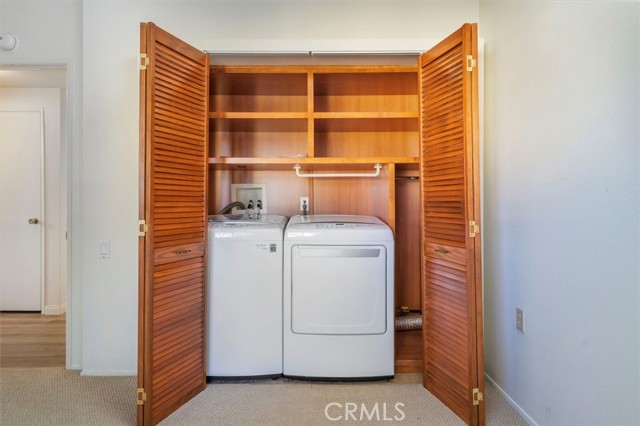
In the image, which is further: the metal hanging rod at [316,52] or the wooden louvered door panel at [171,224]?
the metal hanging rod at [316,52]

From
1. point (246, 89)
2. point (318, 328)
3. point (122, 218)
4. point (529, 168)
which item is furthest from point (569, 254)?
point (122, 218)

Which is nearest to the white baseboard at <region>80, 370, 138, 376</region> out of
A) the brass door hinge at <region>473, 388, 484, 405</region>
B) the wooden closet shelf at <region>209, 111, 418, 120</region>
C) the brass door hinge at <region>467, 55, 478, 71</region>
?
the wooden closet shelf at <region>209, 111, 418, 120</region>

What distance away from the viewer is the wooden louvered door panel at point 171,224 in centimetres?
154

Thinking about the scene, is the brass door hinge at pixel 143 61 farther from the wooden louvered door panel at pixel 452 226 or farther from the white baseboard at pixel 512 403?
the white baseboard at pixel 512 403

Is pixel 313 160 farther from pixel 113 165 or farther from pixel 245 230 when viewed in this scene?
pixel 113 165

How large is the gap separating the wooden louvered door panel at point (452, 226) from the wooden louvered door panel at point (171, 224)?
53.4 inches

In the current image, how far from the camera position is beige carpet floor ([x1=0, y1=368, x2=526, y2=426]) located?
163 cm

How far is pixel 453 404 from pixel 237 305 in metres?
1.35

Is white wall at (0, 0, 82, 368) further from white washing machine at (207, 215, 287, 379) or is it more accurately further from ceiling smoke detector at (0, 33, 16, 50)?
white washing machine at (207, 215, 287, 379)

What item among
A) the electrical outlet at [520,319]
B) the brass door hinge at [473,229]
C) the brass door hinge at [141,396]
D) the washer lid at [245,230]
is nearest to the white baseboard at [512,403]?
the electrical outlet at [520,319]

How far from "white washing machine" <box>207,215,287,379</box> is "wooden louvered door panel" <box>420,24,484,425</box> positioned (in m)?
0.94

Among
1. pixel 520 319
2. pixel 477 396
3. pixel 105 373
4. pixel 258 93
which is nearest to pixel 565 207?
pixel 520 319

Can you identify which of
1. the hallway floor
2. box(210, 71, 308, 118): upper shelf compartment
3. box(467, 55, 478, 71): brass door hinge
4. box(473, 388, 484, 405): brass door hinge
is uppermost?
box(210, 71, 308, 118): upper shelf compartment

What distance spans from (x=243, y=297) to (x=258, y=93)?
154 cm
